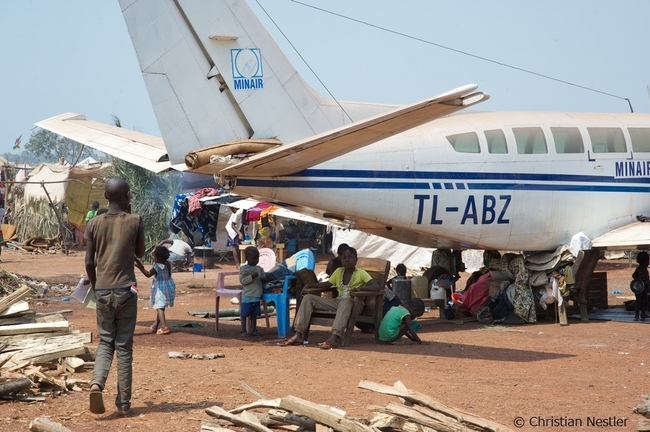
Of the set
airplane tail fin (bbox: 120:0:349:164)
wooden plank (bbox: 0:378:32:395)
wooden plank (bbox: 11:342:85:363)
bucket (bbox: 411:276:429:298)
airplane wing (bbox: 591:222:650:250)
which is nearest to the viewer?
wooden plank (bbox: 0:378:32:395)

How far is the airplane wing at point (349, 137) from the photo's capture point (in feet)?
29.3

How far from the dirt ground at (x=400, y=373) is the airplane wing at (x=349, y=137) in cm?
232

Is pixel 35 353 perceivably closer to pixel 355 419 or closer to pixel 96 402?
pixel 96 402

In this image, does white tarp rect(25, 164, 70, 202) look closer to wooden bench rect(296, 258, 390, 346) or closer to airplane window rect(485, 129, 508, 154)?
airplane window rect(485, 129, 508, 154)

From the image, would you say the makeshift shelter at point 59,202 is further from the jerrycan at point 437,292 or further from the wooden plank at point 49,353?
the wooden plank at point 49,353

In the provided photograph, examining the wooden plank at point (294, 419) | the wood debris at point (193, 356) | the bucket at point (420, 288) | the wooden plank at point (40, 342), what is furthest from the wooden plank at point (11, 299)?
the bucket at point (420, 288)

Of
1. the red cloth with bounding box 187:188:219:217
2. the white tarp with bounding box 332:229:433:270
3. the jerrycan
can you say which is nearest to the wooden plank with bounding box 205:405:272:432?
the jerrycan

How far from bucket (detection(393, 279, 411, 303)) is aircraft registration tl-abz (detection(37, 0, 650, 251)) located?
0.77 m

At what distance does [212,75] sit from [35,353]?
476 cm

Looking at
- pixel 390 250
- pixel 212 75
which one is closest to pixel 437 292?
pixel 212 75

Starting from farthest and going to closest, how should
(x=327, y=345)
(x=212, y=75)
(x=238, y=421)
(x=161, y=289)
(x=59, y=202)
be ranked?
(x=59, y=202), (x=161, y=289), (x=212, y=75), (x=327, y=345), (x=238, y=421)

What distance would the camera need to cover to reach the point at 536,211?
13953 millimetres

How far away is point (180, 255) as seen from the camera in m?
23.7

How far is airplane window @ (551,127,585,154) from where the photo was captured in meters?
14.1
